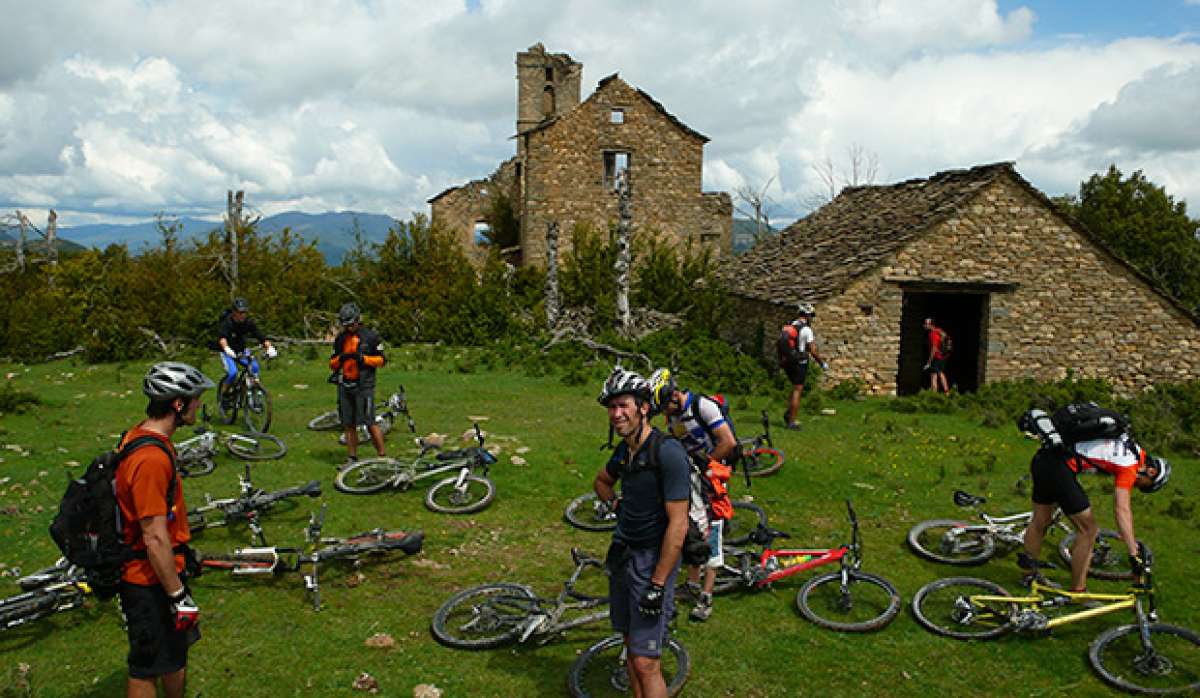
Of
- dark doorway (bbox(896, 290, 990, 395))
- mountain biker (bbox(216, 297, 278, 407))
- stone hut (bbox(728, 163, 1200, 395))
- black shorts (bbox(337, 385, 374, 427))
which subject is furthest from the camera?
dark doorway (bbox(896, 290, 990, 395))

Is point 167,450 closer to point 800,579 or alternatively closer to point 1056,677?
point 800,579

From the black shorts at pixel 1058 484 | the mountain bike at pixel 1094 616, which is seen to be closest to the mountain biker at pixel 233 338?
the mountain bike at pixel 1094 616

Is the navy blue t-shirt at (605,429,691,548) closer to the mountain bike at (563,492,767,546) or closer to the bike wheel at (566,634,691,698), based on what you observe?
the bike wheel at (566,634,691,698)

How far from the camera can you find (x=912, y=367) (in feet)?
75.3

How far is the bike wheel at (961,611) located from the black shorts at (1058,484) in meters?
0.88

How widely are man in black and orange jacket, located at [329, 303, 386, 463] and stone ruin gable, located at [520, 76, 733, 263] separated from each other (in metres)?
22.6

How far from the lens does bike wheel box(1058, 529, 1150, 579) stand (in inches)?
293

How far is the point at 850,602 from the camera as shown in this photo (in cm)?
654

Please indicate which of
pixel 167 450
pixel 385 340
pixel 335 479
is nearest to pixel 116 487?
pixel 167 450

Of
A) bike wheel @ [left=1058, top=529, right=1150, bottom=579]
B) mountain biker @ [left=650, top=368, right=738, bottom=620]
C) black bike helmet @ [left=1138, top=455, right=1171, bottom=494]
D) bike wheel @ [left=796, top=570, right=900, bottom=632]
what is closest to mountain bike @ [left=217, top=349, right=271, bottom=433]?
mountain biker @ [left=650, top=368, right=738, bottom=620]

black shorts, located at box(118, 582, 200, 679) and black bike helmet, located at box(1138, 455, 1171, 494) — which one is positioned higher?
black bike helmet, located at box(1138, 455, 1171, 494)

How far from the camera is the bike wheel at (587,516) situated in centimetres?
851

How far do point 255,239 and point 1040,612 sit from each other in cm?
3029

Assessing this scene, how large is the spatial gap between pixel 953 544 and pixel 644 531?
4.88 meters
